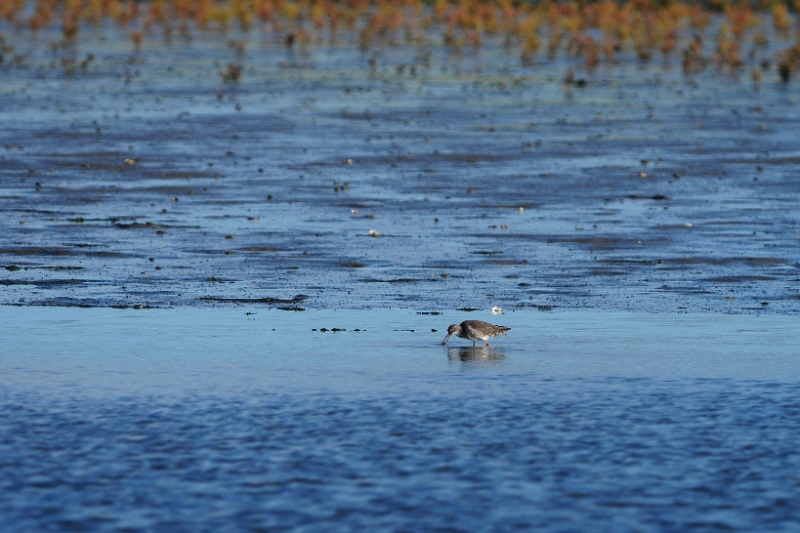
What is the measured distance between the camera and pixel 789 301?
1409cm

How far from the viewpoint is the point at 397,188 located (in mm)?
21328

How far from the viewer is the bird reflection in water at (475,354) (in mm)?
11953

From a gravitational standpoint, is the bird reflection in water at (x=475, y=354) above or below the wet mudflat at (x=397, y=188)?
below

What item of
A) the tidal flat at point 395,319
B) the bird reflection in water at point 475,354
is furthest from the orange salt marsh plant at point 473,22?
the bird reflection in water at point 475,354

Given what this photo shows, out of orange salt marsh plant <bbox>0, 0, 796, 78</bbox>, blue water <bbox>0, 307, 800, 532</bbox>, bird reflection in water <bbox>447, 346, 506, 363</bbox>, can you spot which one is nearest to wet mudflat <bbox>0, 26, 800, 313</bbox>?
blue water <bbox>0, 307, 800, 532</bbox>

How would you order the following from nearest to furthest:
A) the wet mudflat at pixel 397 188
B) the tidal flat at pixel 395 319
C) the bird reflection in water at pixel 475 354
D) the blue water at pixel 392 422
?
the blue water at pixel 392 422 → the tidal flat at pixel 395 319 → the bird reflection in water at pixel 475 354 → the wet mudflat at pixel 397 188

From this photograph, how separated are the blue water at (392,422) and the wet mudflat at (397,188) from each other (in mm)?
1178

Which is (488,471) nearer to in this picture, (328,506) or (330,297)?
(328,506)

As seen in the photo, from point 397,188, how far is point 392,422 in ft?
37.7

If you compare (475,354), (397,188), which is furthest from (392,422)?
(397,188)

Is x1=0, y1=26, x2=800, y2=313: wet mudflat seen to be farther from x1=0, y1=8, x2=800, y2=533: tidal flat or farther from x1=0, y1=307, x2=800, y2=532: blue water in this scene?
x1=0, y1=307, x2=800, y2=532: blue water

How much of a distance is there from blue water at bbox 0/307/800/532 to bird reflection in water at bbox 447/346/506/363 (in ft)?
0.11

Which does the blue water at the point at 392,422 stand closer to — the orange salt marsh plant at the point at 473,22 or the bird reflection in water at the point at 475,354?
the bird reflection in water at the point at 475,354

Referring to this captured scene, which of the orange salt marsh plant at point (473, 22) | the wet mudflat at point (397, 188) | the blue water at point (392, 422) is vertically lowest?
the blue water at point (392, 422)
